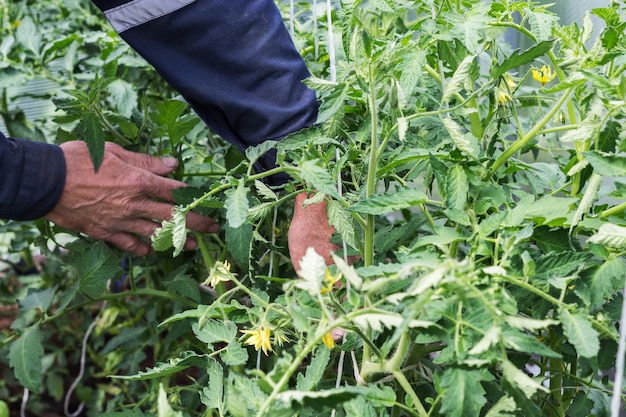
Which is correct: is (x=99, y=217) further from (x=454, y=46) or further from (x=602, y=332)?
(x=602, y=332)

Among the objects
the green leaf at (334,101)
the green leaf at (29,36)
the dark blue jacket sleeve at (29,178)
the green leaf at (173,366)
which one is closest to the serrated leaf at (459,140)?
the green leaf at (334,101)

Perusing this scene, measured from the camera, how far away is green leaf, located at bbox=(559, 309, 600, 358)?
0.60 m

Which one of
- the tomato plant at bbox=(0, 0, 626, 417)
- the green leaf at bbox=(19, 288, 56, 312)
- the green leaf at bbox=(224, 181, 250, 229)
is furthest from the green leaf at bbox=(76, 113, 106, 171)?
the green leaf at bbox=(224, 181, 250, 229)

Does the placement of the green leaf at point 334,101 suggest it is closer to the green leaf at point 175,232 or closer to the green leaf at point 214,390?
the green leaf at point 175,232

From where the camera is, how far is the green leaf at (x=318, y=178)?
2.39 feet

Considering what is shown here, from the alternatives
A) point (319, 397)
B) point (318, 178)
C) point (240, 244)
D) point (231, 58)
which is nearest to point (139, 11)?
Result: point (231, 58)

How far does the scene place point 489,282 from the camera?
63 cm

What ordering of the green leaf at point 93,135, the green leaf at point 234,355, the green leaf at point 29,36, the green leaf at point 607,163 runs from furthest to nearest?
1. the green leaf at point 29,36
2. the green leaf at point 93,135
3. the green leaf at point 234,355
4. the green leaf at point 607,163

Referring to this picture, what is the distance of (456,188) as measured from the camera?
74 centimetres

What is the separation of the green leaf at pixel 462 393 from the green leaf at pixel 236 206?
25 cm

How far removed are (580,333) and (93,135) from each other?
835mm

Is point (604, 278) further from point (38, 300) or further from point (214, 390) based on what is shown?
point (38, 300)

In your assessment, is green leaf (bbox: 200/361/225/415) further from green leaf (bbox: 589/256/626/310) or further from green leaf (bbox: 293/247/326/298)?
green leaf (bbox: 589/256/626/310)

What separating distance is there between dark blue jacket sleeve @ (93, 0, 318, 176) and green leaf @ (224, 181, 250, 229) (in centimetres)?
28
